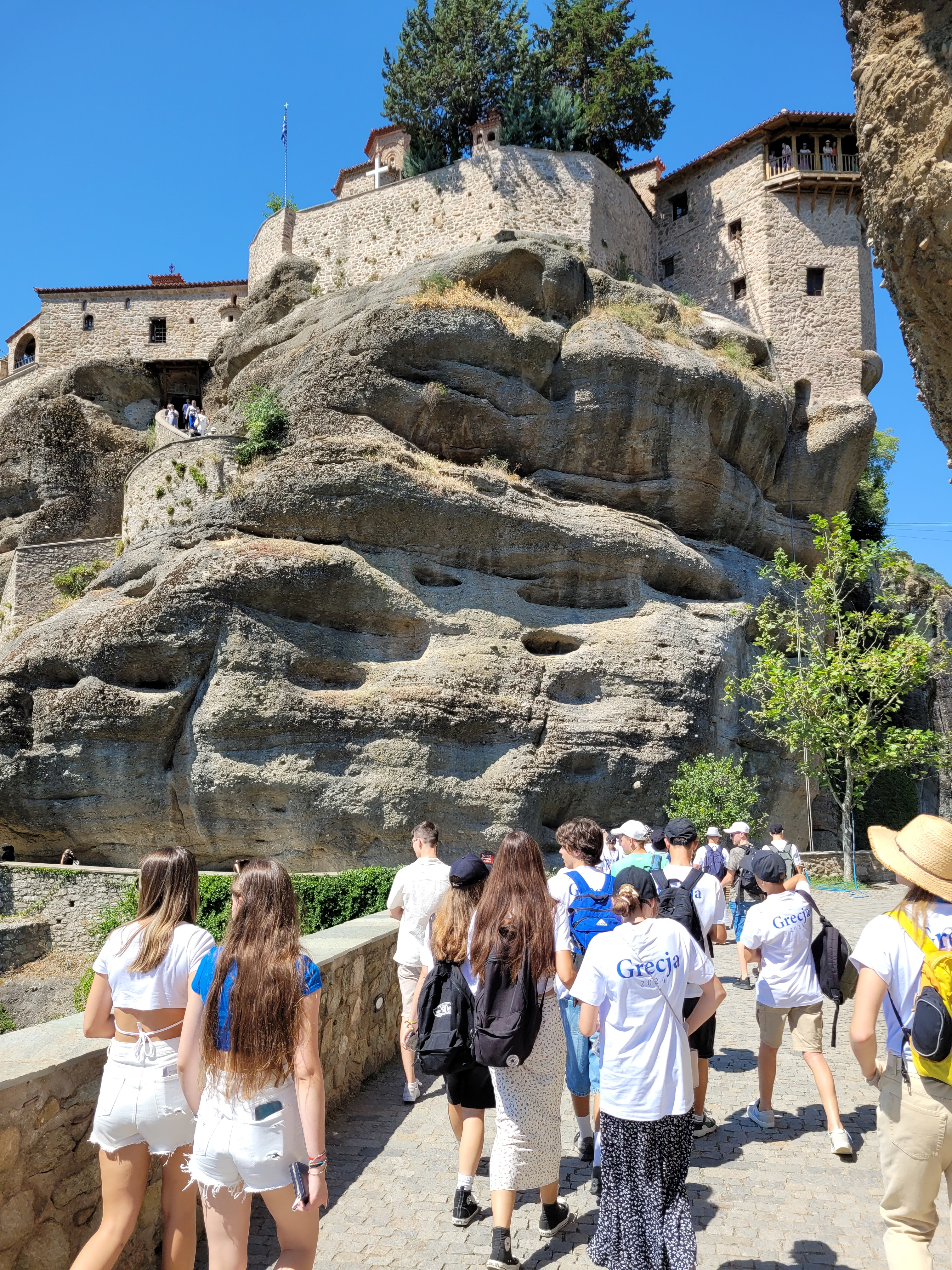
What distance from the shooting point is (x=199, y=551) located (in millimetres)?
16656

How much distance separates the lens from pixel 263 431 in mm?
19000

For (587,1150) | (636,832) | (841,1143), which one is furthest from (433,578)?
(841,1143)

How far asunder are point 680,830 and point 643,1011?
99.7 inches

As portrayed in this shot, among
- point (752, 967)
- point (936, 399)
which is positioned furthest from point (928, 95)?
point (752, 967)

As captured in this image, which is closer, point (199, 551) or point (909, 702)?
point (199, 551)

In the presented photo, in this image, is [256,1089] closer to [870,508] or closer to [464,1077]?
[464,1077]

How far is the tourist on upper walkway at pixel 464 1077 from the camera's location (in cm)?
427

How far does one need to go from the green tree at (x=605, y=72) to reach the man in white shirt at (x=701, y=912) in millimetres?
28042

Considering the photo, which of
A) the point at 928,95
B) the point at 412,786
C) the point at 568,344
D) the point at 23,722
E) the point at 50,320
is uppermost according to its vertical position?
the point at 50,320

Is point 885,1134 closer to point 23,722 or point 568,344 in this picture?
point 23,722

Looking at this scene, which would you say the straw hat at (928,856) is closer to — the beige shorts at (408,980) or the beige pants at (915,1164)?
the beige pants at (915,1164)

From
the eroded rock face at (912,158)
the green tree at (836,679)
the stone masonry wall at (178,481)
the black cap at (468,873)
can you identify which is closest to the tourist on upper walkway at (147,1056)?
the black cap at (468,873)

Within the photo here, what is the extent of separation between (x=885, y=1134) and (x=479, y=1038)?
1.65 meters

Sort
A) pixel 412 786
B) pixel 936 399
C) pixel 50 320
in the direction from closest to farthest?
pixel 936 399 → pixel 412 786 → pixel 50 320
